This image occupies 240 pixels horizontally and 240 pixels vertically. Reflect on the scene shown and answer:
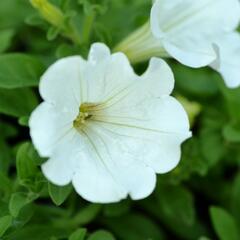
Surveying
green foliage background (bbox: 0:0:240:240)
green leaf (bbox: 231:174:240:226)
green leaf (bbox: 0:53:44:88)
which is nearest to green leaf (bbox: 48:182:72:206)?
green foliage background (bbox: 0:0:240:240)

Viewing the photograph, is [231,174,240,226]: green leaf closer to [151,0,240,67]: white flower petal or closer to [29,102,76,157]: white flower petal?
[151,0,240,67]: white flower petal

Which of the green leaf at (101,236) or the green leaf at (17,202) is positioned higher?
the green leaf at (17,202)

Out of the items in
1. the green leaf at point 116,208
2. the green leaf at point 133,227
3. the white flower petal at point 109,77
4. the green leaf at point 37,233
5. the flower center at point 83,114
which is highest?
the white flower petal at point 109,77

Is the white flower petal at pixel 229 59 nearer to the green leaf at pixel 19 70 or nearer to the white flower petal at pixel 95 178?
the white flower petal at pixel 95 178

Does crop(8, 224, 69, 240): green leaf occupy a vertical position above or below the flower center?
below

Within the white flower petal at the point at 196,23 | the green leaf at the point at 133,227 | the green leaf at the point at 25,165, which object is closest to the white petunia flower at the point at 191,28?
the white flower petal at the point at 196,23

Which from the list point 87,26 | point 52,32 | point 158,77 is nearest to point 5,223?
point 158,77

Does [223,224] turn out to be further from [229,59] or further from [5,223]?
[5,223]
